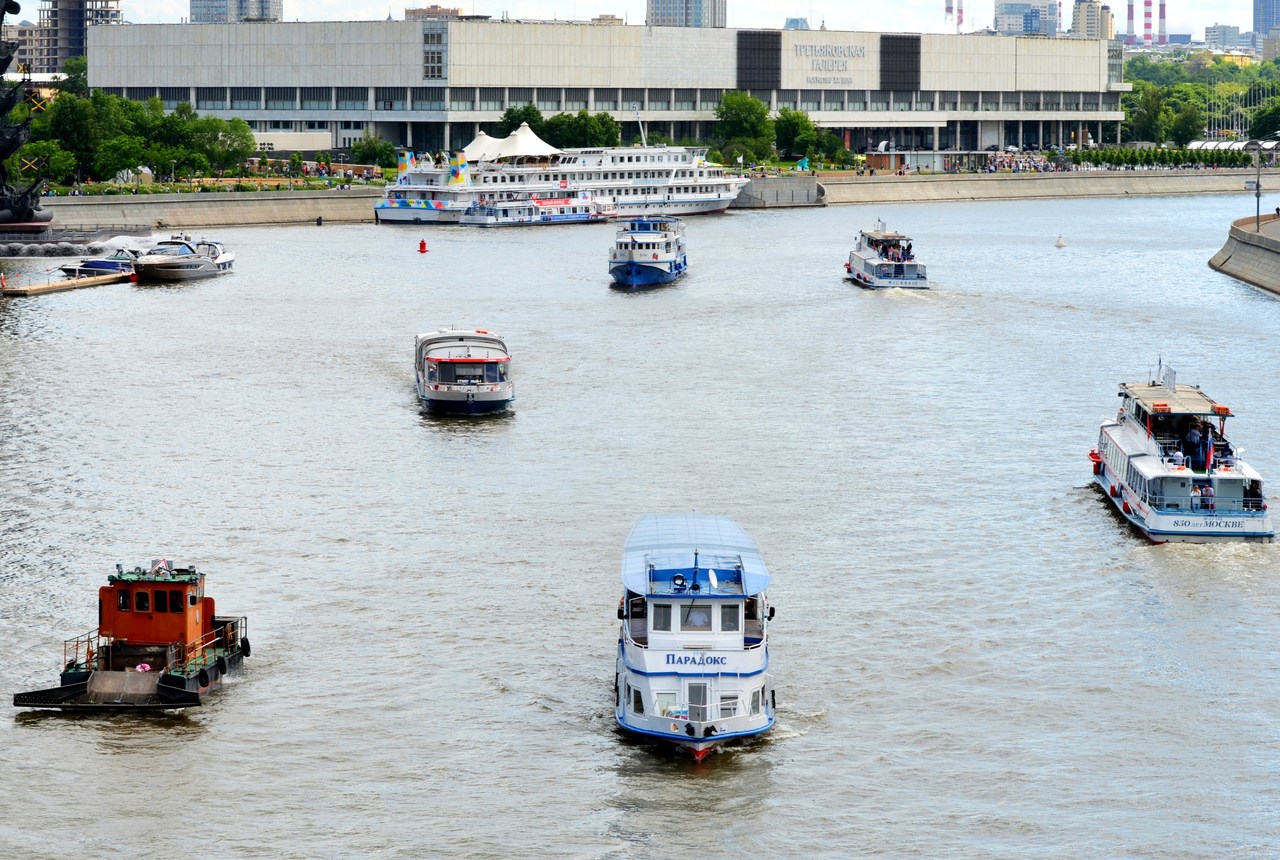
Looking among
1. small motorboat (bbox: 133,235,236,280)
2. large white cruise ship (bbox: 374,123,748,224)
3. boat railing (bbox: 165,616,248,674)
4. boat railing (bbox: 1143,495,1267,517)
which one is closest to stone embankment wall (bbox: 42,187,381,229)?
large white cruise ship (bbox: 374,123,748,224)

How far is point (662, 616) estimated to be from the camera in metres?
28.8

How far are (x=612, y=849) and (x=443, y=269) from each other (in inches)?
3042

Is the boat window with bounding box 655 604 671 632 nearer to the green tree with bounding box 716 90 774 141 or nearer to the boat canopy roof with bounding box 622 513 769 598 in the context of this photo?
the boat canopy roof with bounding box 622 513 769 598

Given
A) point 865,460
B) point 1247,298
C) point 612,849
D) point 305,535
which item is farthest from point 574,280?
point 612,849

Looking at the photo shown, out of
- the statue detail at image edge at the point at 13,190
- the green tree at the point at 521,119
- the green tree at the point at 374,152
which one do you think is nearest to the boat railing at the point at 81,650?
the statue detail at image edge at the point at 13,190

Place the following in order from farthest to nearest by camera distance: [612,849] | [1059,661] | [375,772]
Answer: [1059,661] < [375,772] < [612,849]

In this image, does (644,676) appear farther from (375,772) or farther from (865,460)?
(865,460)

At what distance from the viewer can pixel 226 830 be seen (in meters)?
26.0

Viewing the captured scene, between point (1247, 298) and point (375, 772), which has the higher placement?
point (1247, 298)

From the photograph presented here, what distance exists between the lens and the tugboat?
2989 centimetres

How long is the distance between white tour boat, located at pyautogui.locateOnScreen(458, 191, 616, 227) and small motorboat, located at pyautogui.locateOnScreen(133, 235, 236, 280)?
3744cm

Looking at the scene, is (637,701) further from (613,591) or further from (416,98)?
(416,98)

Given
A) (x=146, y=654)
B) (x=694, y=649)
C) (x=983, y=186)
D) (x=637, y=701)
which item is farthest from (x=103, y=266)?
(x=983, y=186)

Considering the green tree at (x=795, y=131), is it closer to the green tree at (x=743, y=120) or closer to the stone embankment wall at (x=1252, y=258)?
the green tree at (x=743, y=120)
